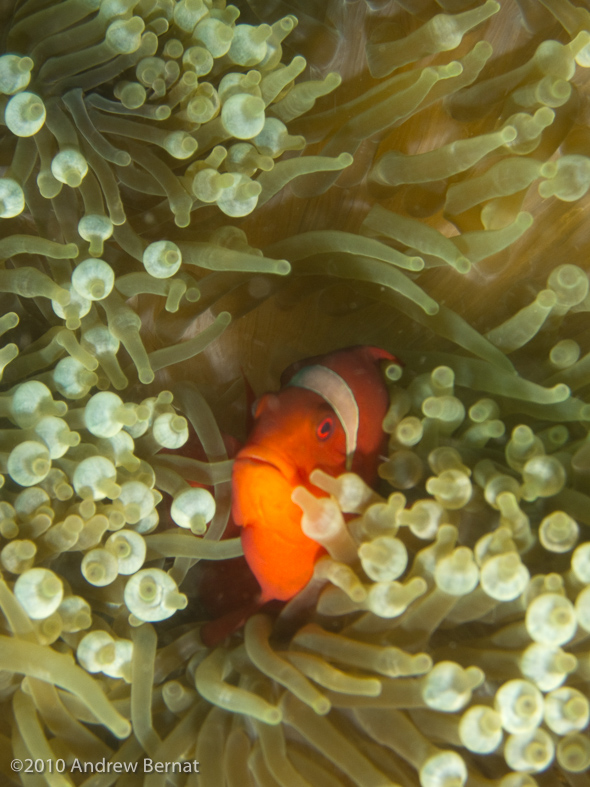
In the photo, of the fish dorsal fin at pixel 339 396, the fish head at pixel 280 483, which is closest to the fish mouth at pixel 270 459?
the fish head at pixel 280 483

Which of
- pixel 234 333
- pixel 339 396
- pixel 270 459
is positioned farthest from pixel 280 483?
pixel 234 333

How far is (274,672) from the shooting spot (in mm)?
743

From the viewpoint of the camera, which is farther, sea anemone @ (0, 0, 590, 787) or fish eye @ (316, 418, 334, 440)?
fish eye @ (316, 418, 334, 440)

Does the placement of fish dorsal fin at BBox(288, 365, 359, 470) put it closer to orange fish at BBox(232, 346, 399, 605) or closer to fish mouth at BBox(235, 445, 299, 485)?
orange fish at BBox(232, 346, 399, 605)

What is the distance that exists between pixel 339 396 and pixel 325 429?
0.06m

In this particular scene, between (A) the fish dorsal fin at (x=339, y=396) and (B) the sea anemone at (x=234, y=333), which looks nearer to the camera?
(B) the sea anemone at (x=234, y=333)

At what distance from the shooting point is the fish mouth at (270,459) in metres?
0.88

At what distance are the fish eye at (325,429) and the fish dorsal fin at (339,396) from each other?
0.02 m

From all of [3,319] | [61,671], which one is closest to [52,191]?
[3,319]

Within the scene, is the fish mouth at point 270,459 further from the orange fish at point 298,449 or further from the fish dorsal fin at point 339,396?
the fish dorsal fin at point 339,396

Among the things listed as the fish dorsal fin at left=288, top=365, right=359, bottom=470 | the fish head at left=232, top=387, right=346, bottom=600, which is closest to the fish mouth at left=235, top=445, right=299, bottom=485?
the fish head at left=232, top=387, right=346, bottom=600

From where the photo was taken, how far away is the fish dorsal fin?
3.16ft

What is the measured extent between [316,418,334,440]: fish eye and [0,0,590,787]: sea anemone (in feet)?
0.31

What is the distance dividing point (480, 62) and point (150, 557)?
32.4 inches
